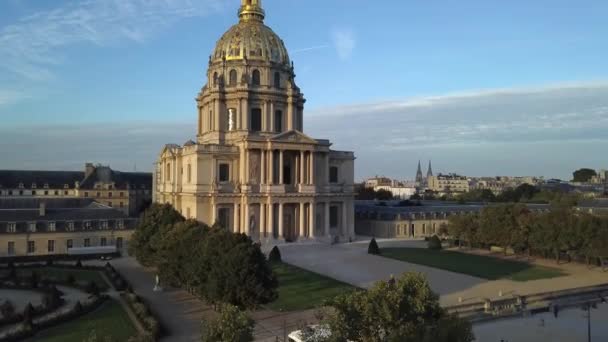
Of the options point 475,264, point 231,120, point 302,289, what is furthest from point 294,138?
point 302,289

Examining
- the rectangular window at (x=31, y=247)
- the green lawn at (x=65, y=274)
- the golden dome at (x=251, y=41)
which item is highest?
the golden dome at (x=251, y=41)

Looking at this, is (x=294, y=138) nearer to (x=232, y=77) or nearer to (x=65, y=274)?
(x=232, y=77)

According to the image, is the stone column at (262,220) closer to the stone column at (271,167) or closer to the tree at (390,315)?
the stone column at (271,167)

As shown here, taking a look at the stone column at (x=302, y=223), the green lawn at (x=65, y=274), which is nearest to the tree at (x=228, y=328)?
the green lawn at (x=65, y=274)

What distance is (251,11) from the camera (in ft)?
247

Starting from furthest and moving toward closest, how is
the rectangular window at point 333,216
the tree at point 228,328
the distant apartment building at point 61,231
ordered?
the rectangular window at point 333,216, the distant apartment building at point 61,231, the tree at point 228,328

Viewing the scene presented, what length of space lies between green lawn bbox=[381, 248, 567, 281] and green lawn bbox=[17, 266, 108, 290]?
26165mm

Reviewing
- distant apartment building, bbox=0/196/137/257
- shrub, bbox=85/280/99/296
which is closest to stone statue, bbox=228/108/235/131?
distant apartment building, bbox=0/196/137/257

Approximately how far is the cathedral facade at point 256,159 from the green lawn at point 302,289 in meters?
18.5

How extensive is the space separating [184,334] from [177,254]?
785cm

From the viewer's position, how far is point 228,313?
18.0m

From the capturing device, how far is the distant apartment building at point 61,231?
5124 centimetres

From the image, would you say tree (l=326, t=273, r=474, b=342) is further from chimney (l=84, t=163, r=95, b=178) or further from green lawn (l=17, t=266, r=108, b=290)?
chimney (l=84, t=163, r=95, b=178)

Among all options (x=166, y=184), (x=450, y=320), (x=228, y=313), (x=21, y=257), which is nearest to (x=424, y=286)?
(x=450, y=320)
